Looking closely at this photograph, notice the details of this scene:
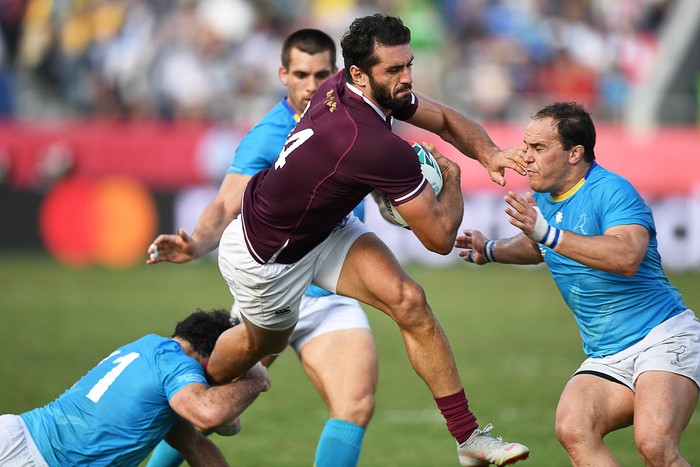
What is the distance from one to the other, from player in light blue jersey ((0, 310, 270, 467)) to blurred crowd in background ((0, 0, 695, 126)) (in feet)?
43.3

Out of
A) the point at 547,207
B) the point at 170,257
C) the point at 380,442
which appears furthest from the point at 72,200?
the point at 547,207

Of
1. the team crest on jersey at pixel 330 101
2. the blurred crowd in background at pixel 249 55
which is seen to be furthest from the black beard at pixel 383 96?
the blurred crowd in background at pixel 249 55

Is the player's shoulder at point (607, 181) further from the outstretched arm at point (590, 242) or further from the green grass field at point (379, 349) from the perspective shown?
the green grass field at point (379, 349)

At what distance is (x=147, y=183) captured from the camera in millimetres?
18781

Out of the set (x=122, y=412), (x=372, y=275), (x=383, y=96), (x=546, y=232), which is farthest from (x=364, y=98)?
(x=122, y=412)

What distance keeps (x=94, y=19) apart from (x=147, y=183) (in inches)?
161

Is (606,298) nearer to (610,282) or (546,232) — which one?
(610,282)

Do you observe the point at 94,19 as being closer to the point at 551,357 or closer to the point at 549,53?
the point at 549,53

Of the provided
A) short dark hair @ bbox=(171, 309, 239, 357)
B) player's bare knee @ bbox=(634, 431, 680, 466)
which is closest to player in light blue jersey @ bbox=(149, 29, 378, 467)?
short dark hair @ bbox=(171, 309, 239, 357)

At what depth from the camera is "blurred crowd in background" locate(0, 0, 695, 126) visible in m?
20.0

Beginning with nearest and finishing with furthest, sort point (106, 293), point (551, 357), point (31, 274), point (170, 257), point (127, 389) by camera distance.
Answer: point (127, 389) → point (170, 257) → point (551, 357) → point (106, 293) → point (31, 274)

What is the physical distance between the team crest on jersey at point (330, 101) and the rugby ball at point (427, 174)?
20.0 inches

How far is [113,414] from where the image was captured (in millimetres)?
6316

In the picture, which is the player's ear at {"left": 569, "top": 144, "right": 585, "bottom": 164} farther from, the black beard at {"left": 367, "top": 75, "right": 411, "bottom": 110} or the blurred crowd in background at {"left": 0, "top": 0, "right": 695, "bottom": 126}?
the blurred crowd in background at {"left": 0, "top": 0, "right": 695, "bottom": 126}
